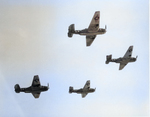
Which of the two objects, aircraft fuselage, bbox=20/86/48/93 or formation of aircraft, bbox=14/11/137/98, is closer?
formation of aircraft, bbox=14/11/137/98

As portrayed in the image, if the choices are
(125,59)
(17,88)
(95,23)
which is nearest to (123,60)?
(125,59)

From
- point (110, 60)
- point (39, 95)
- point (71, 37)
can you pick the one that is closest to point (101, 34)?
point (71, 37)

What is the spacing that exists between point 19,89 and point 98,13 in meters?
24.7

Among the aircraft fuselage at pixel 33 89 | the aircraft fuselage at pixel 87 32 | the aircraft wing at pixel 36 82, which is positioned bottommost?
the aircraft fuselage at pixel 33 89

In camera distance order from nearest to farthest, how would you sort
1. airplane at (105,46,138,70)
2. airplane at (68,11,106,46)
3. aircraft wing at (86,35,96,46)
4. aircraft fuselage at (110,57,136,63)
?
airplane at (68,11,106,46)
aircraft wing at (86,35,96,46)
aircraft fuselage at (110,57,136,63)
airplane at (105,46,138,70)

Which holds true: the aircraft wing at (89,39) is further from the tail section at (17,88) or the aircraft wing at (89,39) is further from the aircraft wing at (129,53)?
the tail section at (17,88)

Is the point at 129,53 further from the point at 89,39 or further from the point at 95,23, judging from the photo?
the point at 95,23

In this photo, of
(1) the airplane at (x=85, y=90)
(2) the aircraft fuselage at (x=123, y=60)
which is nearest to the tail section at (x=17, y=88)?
(1) the airplane at (x=85, y=90)

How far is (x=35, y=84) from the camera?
183 ft

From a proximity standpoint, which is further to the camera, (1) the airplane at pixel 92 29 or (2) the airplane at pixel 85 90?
(2) the airplane at pixel 85 90

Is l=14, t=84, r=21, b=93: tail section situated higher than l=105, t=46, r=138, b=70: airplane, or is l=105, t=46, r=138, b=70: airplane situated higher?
l=105, t=46, r=138, b=70: airplane

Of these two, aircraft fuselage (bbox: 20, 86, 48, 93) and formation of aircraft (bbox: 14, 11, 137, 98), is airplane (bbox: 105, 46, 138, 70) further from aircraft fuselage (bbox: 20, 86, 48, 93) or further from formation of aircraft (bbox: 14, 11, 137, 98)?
aircraft fuselage (bbox: 20, 86, 48, 93)

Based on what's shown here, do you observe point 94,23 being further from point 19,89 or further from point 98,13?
point 19,89

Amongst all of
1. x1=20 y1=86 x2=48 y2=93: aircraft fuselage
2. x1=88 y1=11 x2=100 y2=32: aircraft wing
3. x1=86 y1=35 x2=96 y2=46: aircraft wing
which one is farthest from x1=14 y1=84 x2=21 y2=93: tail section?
x1=88 y1=11 x2=100 y2=32: aircraft wing
